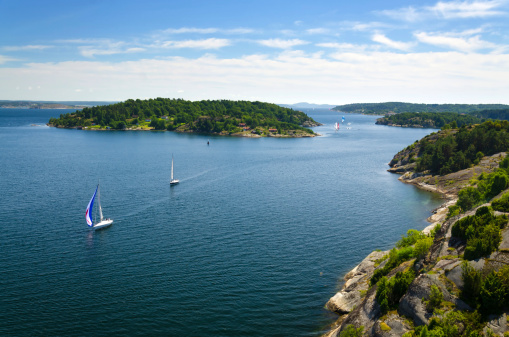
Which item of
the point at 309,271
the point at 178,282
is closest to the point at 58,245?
the point at 178,282

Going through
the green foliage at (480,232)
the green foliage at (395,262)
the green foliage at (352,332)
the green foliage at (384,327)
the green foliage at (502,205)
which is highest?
the green foliage at (502,205)

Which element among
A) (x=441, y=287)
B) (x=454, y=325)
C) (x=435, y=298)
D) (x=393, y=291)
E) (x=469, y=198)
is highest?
(x=469, y=198)

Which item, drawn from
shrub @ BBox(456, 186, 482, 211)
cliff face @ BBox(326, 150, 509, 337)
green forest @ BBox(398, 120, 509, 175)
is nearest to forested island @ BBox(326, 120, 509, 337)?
cliff face @ BBox(326, 150, 509, 337)

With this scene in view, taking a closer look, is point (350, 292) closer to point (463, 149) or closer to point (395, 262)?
point (395, 262)

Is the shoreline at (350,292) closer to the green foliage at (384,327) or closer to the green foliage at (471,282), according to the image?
the green foliage at (384,327)

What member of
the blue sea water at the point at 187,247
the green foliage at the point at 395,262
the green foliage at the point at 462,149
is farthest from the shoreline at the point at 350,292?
the green foliage at the point at 462,149

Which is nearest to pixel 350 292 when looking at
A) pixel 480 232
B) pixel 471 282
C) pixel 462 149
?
pixel 480 232
